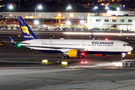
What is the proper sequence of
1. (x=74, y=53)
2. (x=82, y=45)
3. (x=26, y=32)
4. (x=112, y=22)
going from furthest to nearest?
(x=112, y=22)
(x=26, y=32)
(x=82, y=45)
(x=74, y=53)

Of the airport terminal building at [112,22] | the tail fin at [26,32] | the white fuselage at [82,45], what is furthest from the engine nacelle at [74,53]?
the airport terminal building at [112,22]

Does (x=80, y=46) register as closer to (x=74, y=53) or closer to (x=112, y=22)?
(x=74, y=53)

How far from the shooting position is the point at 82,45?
51.7 metres

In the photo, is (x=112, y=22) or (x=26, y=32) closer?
(x=26, y=32)

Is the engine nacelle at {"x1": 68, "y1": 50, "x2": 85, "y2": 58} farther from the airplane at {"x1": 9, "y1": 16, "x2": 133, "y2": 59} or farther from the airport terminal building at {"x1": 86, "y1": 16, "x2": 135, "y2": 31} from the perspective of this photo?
the airport terminal building at {"x1": 86, "y1": 16, "x2": 135, "y2": 31}

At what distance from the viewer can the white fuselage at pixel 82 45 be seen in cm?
5009

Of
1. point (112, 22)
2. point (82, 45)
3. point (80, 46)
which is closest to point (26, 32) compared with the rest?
point (80, 46)

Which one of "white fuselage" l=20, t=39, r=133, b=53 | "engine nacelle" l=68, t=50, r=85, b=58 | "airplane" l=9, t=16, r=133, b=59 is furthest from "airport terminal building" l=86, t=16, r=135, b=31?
"engine nacelle" l=68, t=50, r=85, b=58

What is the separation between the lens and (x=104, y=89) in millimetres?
26453

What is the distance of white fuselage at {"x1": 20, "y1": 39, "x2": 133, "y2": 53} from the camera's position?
50.1 meters

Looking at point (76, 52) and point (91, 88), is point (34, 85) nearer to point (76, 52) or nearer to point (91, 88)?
point (91, 88)

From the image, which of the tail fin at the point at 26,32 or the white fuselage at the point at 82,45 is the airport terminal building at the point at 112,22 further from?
the white fuselage at the point at 82,45

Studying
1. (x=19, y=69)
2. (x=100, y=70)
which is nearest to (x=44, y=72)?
(x=19, y=69)

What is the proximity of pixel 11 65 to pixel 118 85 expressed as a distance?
64.4 feet
